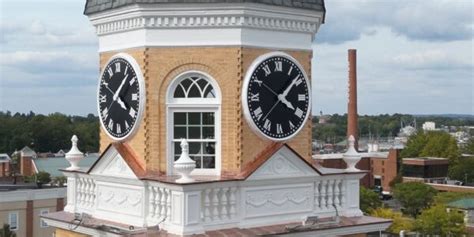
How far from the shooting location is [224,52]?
12.9 metres

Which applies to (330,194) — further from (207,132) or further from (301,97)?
(207,132)

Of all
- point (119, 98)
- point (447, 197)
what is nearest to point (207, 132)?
point (119, 98)

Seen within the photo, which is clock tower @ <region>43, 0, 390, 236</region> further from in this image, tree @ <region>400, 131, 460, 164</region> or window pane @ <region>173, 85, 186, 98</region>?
tree @ <region>400, 131, 460, 164</region>

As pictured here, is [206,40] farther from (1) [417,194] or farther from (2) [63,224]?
(1) [417,194]

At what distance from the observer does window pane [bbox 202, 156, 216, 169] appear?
13.0 meters

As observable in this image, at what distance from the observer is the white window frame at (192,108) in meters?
12.9

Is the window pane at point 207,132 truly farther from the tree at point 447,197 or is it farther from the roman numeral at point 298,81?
the tree at point 447,197

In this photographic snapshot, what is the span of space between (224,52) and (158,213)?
3211 millimetres

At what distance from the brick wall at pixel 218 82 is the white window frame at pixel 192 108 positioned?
7 centimetres

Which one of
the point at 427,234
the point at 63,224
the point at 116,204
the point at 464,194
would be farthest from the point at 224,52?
the point at 464,194

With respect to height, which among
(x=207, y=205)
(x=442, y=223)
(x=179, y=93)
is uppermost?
(x=179, y=93)

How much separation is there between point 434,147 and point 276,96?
4214 inches

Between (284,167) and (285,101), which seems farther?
(285,101)

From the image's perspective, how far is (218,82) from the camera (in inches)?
507
